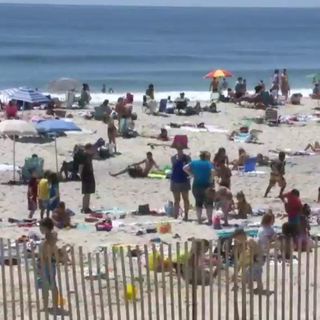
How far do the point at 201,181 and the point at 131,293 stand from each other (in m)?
6.34

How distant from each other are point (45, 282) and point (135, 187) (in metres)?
11.6

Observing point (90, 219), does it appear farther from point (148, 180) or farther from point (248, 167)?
point (248, 167)

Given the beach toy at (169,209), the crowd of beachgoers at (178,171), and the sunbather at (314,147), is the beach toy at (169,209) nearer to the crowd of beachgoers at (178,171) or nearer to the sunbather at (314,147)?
the crowd of beachgoers at (178,171)

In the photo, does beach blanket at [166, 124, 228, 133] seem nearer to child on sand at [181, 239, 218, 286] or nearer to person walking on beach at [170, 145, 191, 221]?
person walking on beach at [170, 145, 191, 221]

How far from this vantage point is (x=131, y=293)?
34.2 ft

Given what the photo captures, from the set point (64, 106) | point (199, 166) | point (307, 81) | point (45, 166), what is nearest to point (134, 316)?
point (199, 166)

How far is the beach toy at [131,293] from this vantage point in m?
10.0

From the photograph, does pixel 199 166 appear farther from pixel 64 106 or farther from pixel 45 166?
pixel 64 106

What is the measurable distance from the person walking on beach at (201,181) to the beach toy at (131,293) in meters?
5.86

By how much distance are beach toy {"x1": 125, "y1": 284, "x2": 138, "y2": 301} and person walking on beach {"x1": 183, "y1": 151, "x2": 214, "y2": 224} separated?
586 centimetres

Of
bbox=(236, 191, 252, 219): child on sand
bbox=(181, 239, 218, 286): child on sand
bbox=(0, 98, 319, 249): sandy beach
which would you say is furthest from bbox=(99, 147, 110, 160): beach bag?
bbox=(181, 239, 218, 286): child on sand

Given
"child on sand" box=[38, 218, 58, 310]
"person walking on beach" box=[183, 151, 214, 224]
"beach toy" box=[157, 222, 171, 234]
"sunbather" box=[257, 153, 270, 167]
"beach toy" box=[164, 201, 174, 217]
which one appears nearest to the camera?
"child on sand" box=[38, 218, 58, 310]

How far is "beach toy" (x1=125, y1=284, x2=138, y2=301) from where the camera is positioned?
1000 cm

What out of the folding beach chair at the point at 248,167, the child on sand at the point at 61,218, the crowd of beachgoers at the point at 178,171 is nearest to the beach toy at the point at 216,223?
the crowd of beachgoers at the point at 178,171
